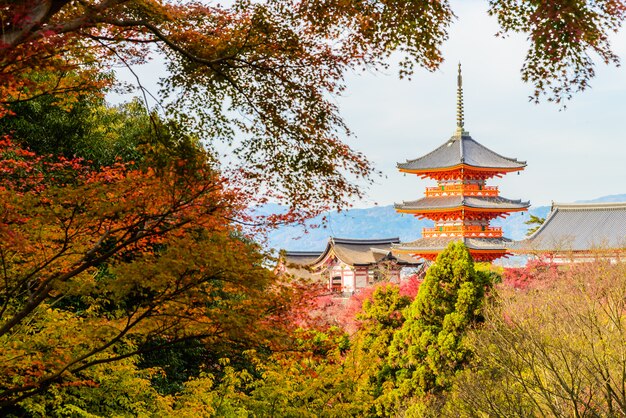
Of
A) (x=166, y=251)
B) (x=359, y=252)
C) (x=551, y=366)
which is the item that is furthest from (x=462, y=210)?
(x=166, y=251)

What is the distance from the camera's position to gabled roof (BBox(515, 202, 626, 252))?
29.1m

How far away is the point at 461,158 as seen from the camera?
3209 cm

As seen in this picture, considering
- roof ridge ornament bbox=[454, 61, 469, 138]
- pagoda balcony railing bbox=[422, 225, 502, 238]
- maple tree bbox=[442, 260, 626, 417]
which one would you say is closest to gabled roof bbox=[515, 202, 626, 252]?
pagoda balcony railing bbox=[422, 225, 502, 238]

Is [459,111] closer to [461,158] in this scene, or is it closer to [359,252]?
[461,158]

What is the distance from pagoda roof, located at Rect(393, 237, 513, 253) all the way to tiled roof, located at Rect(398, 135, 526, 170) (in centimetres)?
349

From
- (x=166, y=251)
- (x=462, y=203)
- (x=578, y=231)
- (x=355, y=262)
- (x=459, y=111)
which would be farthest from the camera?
(x=355, y=262)

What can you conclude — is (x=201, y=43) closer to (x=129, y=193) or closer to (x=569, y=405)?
(x=129, y=193)

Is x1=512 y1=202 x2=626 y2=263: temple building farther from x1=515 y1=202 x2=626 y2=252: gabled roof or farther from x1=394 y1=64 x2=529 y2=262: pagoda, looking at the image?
x1=394 y1=64 x2=529 y2=262: pagoda

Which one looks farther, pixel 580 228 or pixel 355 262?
pixel 355 262

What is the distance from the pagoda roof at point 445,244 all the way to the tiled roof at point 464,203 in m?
1.58

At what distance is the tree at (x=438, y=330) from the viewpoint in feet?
45.7

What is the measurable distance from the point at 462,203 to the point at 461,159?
216 cm

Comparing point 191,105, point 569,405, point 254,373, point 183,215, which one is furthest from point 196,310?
point 254,373

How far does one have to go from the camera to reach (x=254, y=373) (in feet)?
44.5
